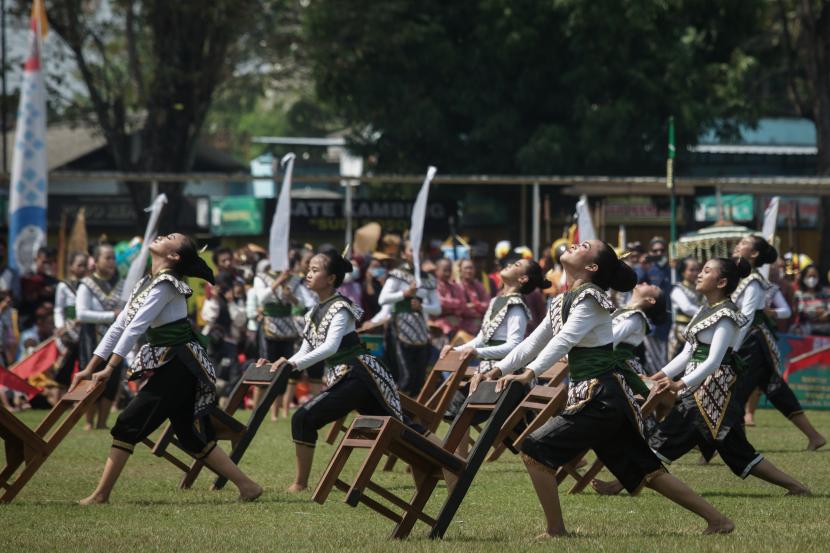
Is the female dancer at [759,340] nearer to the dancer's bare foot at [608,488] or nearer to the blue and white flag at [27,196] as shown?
the dancer's bare foot at [608,488]

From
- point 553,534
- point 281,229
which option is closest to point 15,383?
point 281,229

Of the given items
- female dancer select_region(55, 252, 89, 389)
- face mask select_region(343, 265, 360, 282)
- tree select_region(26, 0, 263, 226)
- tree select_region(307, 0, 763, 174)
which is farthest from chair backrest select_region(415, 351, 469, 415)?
tree select_region(307, 0, 763, 174)

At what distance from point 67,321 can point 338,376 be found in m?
6.66

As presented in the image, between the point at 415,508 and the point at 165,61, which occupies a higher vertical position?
the point at 165,61

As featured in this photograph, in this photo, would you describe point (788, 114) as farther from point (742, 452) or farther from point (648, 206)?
point (742, 452)

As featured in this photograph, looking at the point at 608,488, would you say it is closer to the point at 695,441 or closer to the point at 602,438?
the point at 695,441

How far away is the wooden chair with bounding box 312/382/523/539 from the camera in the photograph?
735 cm

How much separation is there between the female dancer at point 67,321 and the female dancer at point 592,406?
28.4 feet

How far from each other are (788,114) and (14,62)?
2122 cm

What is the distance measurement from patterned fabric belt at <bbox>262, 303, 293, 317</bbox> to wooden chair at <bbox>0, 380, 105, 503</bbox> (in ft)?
23.1

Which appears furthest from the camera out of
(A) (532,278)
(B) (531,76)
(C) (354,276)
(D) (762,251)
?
(B) (531,76)

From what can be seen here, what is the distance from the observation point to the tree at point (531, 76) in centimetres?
2984

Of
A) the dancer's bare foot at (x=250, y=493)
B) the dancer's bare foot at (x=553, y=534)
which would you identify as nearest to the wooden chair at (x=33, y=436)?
the dancer's bare foot at (x=250, y=493)

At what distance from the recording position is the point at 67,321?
1583cm
